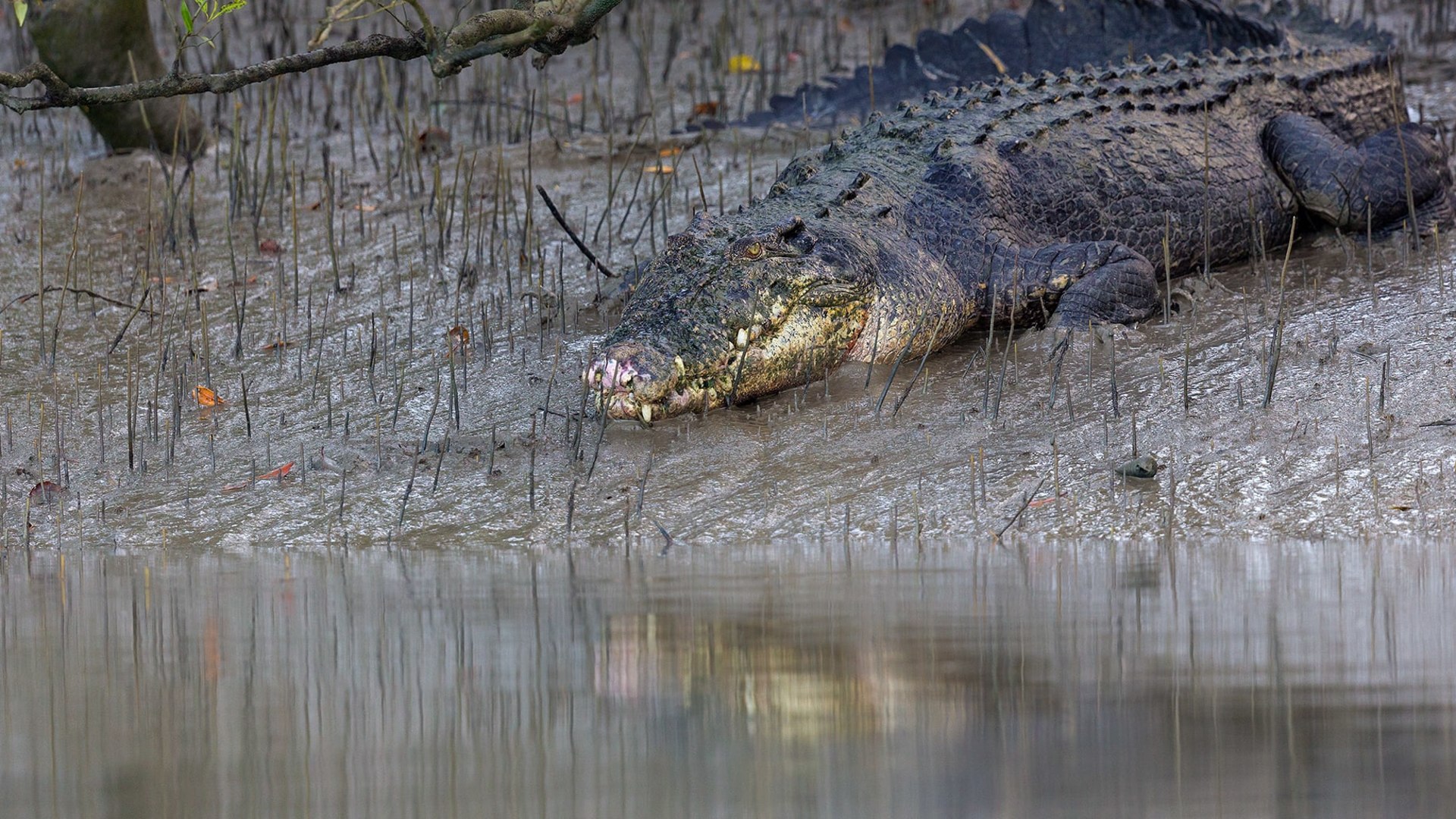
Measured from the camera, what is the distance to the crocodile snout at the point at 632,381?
4777mm

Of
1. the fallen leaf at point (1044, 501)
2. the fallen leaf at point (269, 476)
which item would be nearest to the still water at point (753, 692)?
the fallen leaf at point (1044, 501)

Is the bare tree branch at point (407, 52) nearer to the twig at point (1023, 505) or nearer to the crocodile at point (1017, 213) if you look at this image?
the crocodile at point (1017, 213)

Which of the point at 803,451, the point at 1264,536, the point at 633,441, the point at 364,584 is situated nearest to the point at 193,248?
the point at 633,441

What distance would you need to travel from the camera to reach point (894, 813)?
172 centimetres

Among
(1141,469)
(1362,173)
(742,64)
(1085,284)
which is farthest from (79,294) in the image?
(1362,173)

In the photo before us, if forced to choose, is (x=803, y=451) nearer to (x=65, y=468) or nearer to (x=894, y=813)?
(x=65, y=468)

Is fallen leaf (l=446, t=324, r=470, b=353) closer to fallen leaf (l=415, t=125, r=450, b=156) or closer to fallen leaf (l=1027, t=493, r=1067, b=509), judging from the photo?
fallen leaf (l=1027, t=493, r=1067, b=509)

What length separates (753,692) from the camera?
2.28m

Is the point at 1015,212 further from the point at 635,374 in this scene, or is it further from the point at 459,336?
the point at 459,336

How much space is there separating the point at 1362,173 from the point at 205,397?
15.3ft

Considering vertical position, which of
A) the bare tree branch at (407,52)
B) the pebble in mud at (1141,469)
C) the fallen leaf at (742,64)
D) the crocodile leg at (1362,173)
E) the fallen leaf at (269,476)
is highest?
the bare tree branch at (407,52)

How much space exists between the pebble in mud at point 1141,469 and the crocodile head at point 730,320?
4.02 feet

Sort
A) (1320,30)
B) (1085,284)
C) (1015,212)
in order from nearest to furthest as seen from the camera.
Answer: (1085,284) → (1015,212) → (1320,30)

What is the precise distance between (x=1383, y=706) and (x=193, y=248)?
5.92m
